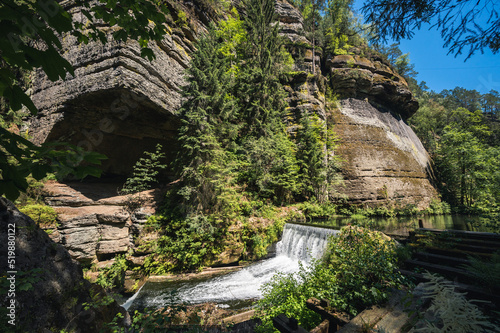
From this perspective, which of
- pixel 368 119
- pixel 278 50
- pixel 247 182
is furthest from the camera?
pixel 368 119

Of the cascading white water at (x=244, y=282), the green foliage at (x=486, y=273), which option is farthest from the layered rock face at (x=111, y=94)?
the green foliage at (x=486, y=273)

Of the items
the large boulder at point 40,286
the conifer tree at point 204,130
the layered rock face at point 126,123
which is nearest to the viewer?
the large boulder at point 40,286

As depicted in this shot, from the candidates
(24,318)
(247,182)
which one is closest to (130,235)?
(24,318)

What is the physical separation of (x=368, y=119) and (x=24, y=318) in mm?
25146

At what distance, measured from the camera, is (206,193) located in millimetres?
8461

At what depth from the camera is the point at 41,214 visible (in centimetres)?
616

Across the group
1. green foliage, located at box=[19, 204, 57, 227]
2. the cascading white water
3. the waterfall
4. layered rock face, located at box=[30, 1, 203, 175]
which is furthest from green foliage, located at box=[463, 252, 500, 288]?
green foliage, located at box=[19, 204, 57, 227]

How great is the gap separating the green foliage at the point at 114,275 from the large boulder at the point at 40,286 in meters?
4.30

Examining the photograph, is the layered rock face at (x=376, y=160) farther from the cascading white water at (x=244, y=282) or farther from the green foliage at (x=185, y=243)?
the green foliage at (x=185, y=243)

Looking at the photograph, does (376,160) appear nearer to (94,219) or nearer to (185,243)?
(185,243)

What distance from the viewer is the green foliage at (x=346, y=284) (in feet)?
10.1

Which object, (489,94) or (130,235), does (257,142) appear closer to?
(130,235)

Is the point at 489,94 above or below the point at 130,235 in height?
above

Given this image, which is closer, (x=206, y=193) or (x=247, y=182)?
(x=206, y=193)
